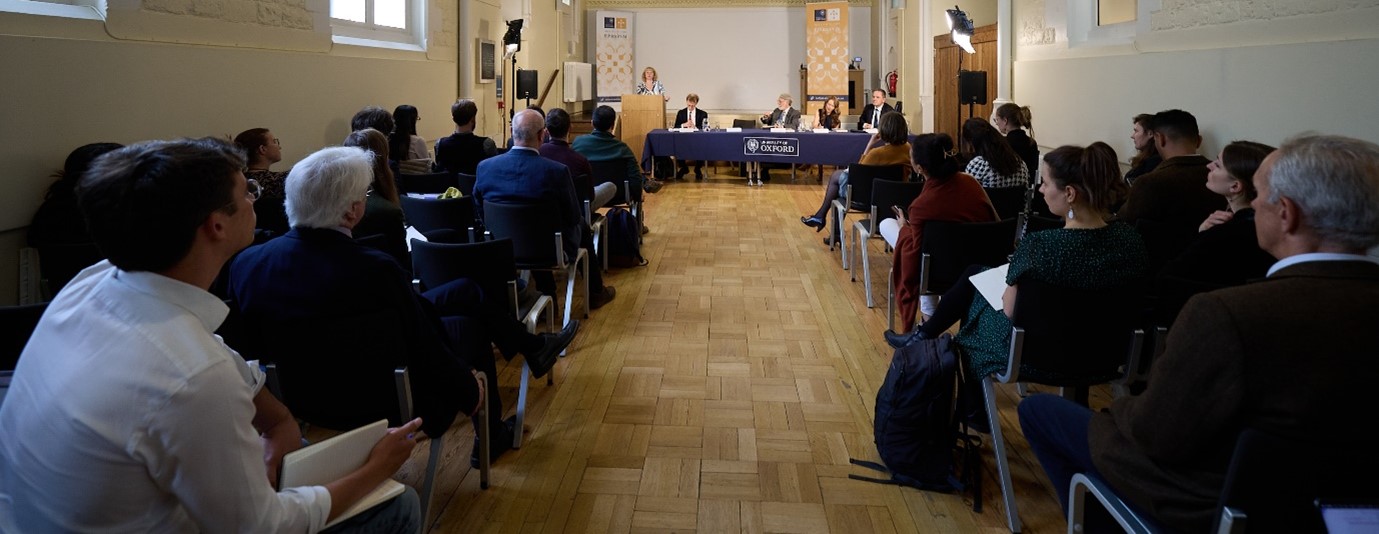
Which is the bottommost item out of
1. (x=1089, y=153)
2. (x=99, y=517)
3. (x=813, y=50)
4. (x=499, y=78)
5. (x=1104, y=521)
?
(x=1104, y=521)

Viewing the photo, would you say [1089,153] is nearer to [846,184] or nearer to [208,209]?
[208,209]

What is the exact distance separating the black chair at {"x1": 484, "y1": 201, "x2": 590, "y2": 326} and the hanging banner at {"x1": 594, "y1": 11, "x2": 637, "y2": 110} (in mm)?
11379

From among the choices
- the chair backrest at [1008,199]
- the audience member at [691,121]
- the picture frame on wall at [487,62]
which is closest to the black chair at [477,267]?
the chair backrest at [1008,199]

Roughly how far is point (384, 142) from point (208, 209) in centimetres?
287

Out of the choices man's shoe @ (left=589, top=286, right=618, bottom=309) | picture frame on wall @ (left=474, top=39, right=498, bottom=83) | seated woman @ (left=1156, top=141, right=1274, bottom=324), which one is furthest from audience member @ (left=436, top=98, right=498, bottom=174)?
seated woman @ (left=1156, top=141, right=1274, bottom=324)

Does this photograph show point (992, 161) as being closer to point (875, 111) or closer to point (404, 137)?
point (404, 137)

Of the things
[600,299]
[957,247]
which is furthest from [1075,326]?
[600,299]

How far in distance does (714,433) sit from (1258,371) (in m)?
2.27

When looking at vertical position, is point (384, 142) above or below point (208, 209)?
above

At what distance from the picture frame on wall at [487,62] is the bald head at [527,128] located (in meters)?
5.47

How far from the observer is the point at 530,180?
16.2ft

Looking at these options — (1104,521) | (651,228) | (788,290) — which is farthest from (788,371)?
(651,228)

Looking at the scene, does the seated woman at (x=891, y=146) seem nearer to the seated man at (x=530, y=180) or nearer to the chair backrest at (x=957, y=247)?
the chair backrest at (x=957, y=247)

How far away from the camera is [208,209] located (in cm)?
147
